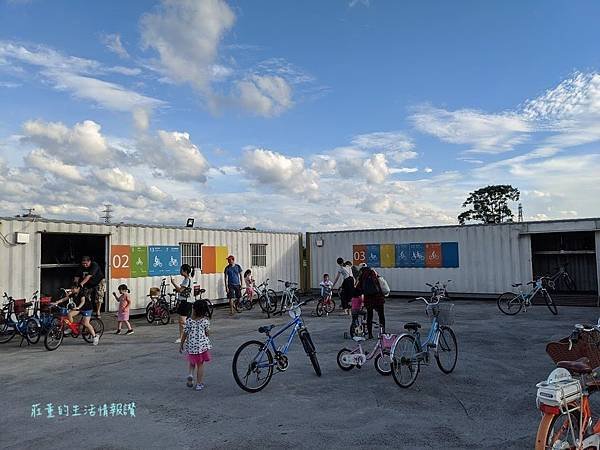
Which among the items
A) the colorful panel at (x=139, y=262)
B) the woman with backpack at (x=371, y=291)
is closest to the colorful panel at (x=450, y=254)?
the woman with backpack at (x=371, y=291)

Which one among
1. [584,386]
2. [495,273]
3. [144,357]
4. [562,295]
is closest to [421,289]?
[495,273]

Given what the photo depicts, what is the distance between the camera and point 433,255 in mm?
19016

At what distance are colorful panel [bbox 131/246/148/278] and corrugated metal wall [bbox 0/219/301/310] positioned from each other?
0.16 metres

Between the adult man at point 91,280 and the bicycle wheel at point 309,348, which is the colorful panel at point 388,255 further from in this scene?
the bicycle wheel at point 309,348

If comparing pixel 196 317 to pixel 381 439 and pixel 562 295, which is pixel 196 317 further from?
pixel 562 295

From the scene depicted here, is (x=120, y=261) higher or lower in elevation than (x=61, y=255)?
lower

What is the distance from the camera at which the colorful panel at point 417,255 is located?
759 inches

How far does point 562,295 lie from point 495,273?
2456 millimetres

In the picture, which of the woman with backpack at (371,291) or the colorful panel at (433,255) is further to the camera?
the colorful panel at (433,255)

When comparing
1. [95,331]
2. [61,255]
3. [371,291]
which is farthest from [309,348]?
[61,255]

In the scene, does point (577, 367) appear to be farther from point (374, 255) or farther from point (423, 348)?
point (374, 255)

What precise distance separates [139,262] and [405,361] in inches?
424

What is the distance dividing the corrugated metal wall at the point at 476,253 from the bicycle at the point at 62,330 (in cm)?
1236

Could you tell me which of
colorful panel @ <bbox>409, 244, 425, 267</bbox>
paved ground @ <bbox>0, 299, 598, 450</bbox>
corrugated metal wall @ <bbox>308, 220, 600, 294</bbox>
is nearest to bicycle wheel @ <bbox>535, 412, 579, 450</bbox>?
paved ground @ <bbox>0, 299, 598, 450</bbox>
